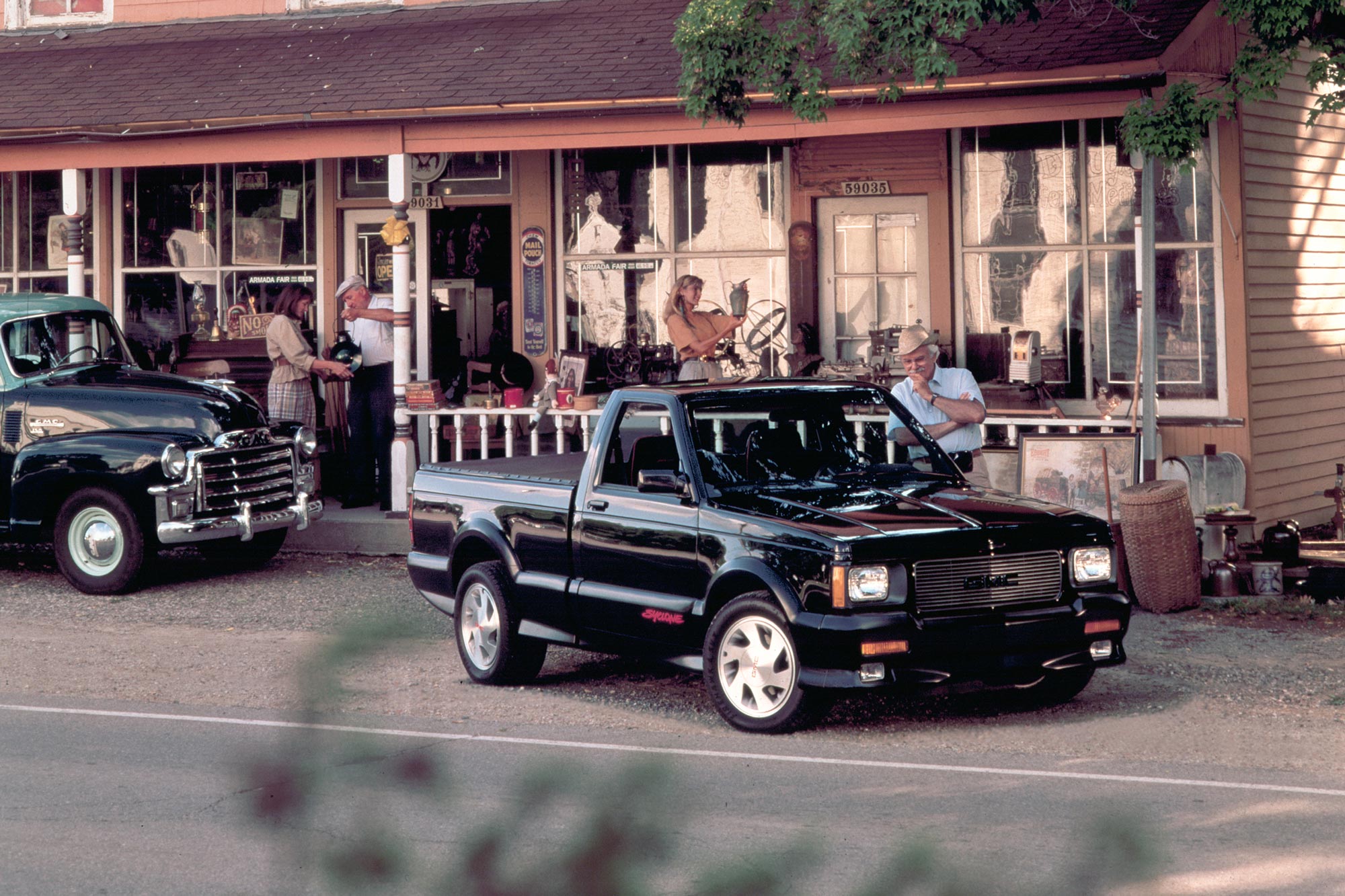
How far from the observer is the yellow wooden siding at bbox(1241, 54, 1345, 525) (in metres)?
12.3

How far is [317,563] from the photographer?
13.0m

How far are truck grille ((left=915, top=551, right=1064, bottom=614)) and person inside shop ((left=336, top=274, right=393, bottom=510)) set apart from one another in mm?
7849

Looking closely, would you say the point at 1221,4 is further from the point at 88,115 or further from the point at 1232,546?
the point at 88,115

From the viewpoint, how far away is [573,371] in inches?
558

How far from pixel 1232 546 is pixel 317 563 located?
22.7ft

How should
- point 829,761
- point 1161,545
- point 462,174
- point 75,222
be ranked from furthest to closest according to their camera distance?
1. point 462,174
2. point 75,222
3. point 1161,545
4. point 829,761

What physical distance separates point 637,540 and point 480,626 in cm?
120

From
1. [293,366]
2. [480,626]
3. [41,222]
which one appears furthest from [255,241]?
[480,626]

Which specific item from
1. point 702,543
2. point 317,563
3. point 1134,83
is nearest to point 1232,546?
point 1134,83

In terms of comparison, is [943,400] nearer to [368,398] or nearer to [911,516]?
[911,516]

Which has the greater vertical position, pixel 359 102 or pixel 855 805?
pixel 359 102

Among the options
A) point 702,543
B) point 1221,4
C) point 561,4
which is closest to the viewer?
point 702,543

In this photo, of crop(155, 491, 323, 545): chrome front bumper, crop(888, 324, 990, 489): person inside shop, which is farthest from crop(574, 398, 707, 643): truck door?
crop(155, 491, 323, 545): chrome front bumper

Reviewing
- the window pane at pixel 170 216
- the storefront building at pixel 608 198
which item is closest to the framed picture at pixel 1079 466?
the storefront building at pixel 608 198
